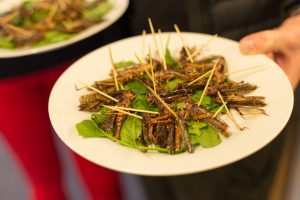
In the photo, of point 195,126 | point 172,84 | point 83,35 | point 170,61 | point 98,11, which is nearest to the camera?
point 195,126

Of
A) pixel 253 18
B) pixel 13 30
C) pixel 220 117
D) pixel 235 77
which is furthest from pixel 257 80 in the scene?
pixel 13 30

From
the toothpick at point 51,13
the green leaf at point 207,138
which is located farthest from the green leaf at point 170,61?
the toothpick at point 51,13

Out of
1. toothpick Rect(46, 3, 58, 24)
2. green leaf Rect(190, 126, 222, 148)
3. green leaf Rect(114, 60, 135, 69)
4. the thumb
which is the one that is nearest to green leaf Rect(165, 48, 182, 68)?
green leaf Rect(114, 60, 135, 69)

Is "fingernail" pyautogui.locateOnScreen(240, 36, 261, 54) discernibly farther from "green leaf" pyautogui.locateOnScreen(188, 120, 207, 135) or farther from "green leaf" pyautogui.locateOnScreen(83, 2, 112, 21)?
"green leaf" pyautogui.locateOnScreen(83, 2, 112, 21)

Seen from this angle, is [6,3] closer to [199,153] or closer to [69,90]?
[69,90]

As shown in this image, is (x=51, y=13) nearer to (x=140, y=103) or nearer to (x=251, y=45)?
(x=140, y=103)

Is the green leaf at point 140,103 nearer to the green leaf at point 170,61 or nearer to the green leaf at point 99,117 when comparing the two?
the green leaf at point 99,117

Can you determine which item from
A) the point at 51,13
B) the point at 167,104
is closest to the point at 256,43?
the point at 167,104
